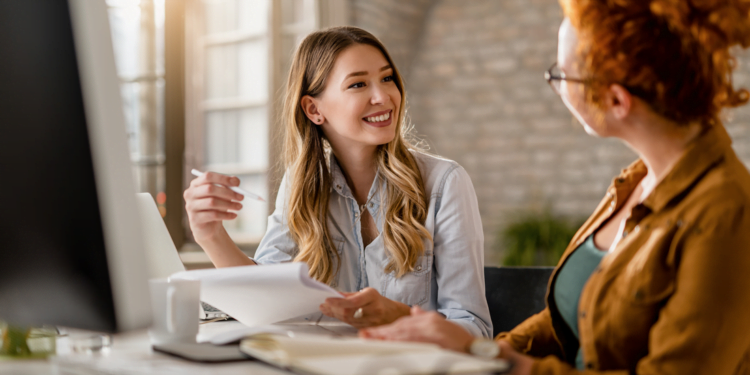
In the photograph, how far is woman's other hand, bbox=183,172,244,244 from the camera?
50.9 inches

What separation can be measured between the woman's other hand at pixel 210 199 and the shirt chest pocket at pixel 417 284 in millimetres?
431

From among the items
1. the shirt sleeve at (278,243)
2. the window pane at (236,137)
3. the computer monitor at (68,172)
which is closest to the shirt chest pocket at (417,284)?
the shirt sleeve at (278,243)

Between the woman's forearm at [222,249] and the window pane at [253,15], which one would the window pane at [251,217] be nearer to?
the window pane at [253,15]

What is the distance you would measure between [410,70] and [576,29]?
12.3 ft

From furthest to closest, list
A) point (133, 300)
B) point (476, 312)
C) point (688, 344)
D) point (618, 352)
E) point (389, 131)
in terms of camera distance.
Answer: point (389, 131)
point (476, 312)
point (618, 352)
point (688, 344)
point (133, 300)

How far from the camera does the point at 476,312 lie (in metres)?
1.36

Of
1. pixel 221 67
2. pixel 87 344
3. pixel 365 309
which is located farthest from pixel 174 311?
pixel 221 67

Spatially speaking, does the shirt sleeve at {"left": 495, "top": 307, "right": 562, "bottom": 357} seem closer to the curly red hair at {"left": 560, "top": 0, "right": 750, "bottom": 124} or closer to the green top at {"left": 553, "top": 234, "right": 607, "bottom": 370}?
the green top at {"left": 553, "top": 234, "right": 607, "bottom": 370}

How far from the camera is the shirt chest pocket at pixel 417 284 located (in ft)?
4.88

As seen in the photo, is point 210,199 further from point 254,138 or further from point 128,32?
point 128,32

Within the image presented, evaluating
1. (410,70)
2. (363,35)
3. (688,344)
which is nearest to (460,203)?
(363,35)

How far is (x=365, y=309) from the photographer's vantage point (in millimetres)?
1077

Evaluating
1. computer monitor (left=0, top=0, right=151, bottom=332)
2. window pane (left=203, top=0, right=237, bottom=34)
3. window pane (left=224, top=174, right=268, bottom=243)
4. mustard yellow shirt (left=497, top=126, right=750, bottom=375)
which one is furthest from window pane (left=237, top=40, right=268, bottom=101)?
computer monitor (left=0, top=0, right=151, bottom=332)

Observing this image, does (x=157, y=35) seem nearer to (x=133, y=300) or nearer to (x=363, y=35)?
(x=363, y=35)
